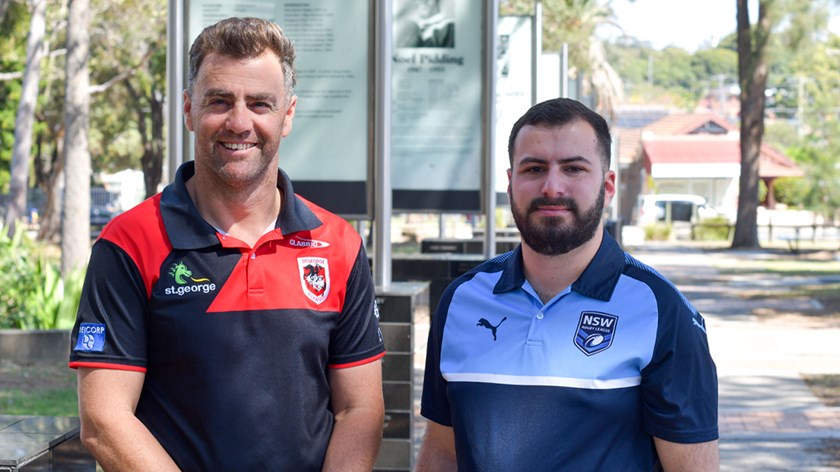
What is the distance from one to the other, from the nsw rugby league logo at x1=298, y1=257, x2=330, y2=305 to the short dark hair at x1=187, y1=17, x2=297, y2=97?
18.6 inches

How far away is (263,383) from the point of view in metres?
3.24

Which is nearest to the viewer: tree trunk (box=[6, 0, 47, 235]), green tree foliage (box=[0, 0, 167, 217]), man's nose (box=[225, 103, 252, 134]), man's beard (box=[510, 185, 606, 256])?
man's beard (box=[510, 185, 606, 256])

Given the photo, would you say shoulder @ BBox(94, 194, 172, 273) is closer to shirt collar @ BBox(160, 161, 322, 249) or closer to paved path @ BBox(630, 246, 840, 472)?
shirt collar @ BBox(160, 161, 322, 249)

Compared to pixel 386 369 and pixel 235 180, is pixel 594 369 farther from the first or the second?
pixel 386 369

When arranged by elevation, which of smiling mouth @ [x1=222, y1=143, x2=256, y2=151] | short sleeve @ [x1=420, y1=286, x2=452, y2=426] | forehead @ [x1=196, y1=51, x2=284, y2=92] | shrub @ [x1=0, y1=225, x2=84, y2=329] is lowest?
shrub @ [x1=0, y1=225, x2=84, y2=329]

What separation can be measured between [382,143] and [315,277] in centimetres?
383

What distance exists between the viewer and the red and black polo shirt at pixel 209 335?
10.5 ft

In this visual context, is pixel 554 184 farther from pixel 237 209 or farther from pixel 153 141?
pixel 153 141

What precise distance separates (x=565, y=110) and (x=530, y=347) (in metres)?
0.58

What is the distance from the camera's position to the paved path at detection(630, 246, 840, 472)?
8.76 meters

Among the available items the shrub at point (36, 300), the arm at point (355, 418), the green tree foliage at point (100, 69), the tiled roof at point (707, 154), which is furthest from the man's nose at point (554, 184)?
the tiled roof at point (707, 154)

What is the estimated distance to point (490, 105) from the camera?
33.0ft

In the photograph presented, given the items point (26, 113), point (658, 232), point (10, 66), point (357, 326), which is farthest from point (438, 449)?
point (10, 66)

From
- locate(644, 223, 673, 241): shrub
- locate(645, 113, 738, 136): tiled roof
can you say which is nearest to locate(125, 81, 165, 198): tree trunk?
locate(644, 223, 673, 241): shrub
